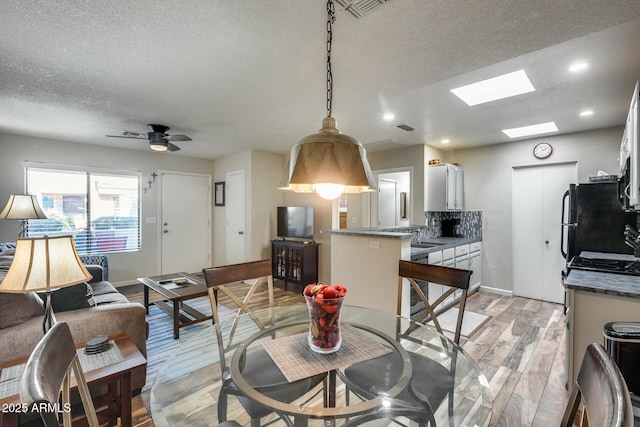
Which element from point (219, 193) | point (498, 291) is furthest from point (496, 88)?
point (219, 193)

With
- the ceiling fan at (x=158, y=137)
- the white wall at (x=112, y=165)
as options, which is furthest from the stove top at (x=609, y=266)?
the white wall at (x=112, y=165)

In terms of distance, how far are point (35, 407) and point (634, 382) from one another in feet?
8.08

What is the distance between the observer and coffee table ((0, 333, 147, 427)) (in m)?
1.16

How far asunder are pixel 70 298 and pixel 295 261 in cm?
298

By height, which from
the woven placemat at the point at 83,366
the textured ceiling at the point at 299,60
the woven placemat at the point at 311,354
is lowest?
the woven placemat at the point at 83,366

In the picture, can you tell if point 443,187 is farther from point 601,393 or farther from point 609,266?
point 601,393

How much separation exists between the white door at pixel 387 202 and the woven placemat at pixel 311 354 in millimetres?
4288

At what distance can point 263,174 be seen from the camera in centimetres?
519

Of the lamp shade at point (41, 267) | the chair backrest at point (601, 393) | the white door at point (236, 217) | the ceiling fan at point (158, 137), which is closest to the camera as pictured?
the chair backrest at point (601, 393)

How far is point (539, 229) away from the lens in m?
4.24

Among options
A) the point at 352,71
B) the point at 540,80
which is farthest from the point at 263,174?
the point at 540,80

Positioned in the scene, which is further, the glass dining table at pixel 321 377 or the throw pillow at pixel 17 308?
the throw pillow at pixel 17 308

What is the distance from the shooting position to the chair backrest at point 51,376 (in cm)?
63

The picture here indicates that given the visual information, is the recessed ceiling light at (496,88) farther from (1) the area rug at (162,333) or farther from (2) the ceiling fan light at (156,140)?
(1) the area rug at (162,333)
